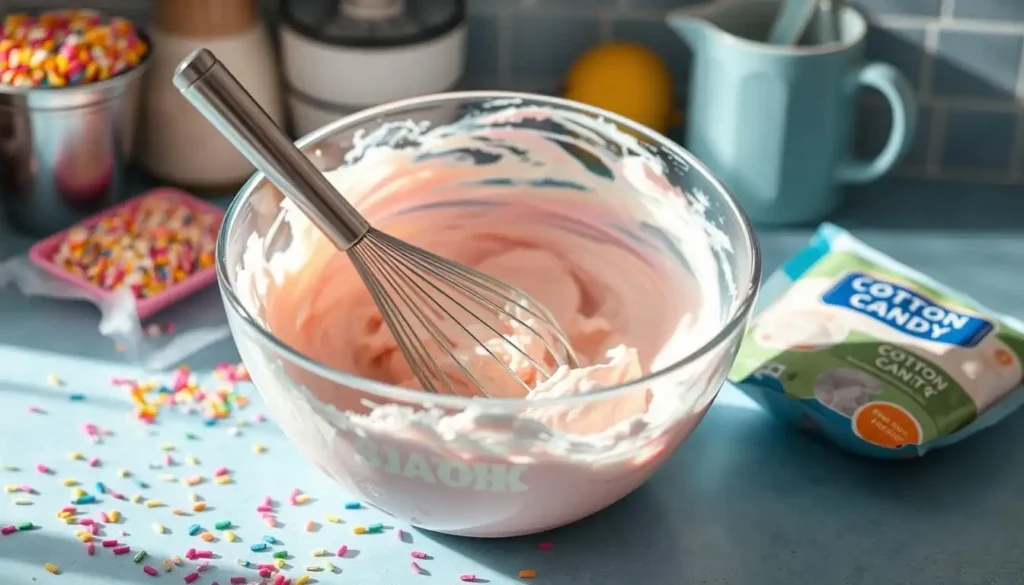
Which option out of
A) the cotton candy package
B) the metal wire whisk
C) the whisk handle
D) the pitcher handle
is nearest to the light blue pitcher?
the pitcher handle

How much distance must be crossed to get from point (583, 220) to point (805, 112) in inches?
8.0

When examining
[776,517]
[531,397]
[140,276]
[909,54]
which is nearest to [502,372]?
[531,397]

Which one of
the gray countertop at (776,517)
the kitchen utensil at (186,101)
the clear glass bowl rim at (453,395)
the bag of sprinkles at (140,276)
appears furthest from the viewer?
the kitchen utensil at (186,101)

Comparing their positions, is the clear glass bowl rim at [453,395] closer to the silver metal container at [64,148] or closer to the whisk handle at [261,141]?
the whisk handle at [261,141]

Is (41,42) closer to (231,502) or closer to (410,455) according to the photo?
(231,502)

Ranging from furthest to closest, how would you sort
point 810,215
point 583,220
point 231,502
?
point 810,215 → point 583,220 → point 231,502

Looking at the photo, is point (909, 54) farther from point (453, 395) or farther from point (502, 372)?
point (453, 395)

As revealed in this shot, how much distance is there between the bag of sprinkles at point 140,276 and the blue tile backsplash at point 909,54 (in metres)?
0.23

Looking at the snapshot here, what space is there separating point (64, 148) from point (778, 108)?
1.70ft

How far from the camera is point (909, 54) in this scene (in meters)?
1.06

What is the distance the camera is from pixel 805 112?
3.20ft

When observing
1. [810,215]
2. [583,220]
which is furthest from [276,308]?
[810,215]

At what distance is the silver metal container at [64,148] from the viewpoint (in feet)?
3.10

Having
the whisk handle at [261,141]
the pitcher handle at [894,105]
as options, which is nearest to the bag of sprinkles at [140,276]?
the whisk handle at [261,141]
